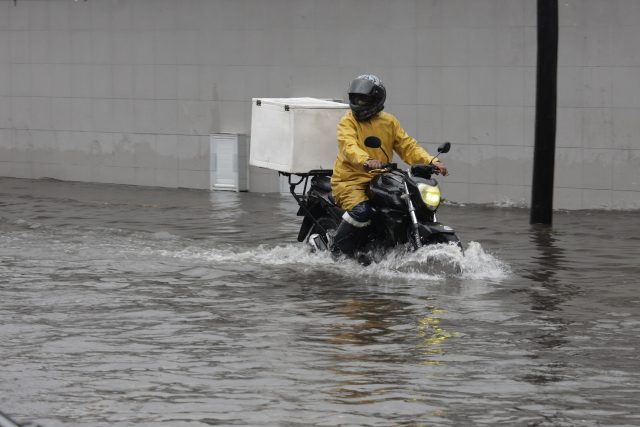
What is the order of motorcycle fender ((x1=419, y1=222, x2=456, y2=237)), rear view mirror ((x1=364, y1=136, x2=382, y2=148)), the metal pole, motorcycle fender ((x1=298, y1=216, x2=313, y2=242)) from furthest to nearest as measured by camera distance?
the metal pole → motorcycle fender ((x1=298, y1=216, x2=313, y2=242)) → rear view mirror ((x1=364, y1=136, x2=382, y2=148)) → motorcycle fender ((x1=419, y1=222, x2=456, y2=237))

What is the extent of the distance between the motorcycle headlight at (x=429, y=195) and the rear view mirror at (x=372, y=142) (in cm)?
50

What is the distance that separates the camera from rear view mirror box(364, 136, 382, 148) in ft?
36.4

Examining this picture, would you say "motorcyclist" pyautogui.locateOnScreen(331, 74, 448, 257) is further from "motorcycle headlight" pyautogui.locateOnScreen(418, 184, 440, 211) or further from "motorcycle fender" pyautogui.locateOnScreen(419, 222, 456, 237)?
"motorcycle fender" pyautogui.locateOnScreen(419, 222, 456, 237)

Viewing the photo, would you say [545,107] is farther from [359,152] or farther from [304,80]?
[304,80]

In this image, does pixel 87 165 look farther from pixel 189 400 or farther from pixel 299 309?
pixel 189 400

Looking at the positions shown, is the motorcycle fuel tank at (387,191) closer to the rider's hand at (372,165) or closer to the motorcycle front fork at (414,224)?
the motorcycle front fork at (414,224)

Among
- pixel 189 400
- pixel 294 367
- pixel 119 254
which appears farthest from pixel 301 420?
pixel 119 254

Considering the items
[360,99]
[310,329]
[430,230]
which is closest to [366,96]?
[360,99]

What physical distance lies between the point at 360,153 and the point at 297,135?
4.48 feet

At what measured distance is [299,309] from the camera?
973cm

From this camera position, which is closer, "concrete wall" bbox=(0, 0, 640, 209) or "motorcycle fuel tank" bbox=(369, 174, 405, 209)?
Result: "motorcycle fuel tank" bbox=(369, 174, 405, 209)

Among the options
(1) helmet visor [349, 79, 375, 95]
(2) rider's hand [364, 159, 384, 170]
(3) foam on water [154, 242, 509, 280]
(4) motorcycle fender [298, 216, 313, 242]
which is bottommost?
(3) foam on water [154, 242, 509, 280]

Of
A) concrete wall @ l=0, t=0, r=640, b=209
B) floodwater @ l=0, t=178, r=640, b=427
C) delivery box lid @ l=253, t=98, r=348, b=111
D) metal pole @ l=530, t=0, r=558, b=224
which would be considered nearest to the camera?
floodwater @ l=0, t=178, r=640, b=427

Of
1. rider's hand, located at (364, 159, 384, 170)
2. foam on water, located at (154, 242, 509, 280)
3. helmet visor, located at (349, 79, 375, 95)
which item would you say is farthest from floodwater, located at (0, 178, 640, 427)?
helmet visor, located at (349, 79, 375, 95)
